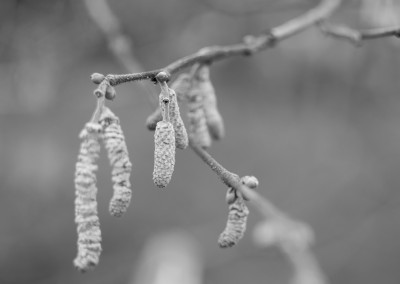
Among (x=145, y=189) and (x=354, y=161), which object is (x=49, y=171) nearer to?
(x=145, y=189)

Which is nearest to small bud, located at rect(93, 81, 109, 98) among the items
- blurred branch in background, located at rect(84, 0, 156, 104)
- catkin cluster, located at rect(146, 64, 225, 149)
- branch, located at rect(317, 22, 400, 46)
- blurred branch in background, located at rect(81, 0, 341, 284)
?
blurred branch in background, located at rect(81, 0, 341, 284)

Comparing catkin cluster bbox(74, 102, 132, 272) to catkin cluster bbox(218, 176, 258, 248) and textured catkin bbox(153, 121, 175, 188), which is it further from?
catkin cluster bbox(218, 176, 258, 248)

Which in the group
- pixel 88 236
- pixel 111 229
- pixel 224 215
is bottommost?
pixel 88 236

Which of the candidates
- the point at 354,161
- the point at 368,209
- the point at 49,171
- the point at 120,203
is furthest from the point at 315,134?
the point at 120,203

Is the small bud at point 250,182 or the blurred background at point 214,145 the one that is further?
the blurred background at point 214,145

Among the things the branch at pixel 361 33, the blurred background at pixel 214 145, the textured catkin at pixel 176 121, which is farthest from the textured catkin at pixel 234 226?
the blurred background at pixel 214 145

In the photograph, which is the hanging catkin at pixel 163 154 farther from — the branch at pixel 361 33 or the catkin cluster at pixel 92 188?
the branch at pixel 361 33

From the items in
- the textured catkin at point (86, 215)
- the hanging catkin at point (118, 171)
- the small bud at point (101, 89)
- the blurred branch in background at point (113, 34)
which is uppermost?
the blurred branch in background at point (113, 34)
